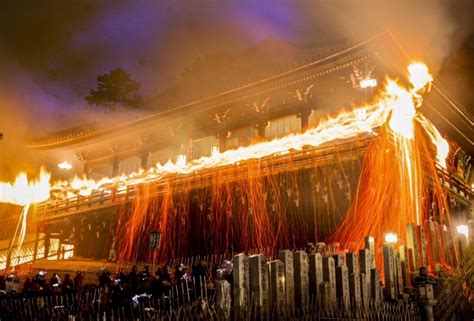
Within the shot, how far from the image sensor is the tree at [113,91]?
109ft

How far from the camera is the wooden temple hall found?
1330 cm

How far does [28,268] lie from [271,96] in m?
11.2

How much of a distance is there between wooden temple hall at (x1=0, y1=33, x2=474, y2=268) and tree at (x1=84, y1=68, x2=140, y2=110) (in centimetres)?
1088

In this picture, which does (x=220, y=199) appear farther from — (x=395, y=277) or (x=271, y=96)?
(x=395, y=277)

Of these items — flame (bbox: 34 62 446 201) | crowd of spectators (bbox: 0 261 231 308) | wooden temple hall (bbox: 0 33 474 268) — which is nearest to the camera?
crowd of spectators (bbox: 0 261 231 308)

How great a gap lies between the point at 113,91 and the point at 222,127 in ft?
63.0

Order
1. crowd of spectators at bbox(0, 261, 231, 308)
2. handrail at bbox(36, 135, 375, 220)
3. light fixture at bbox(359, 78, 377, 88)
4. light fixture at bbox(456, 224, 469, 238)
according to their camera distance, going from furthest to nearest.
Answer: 1. light fixture at bbox(359, 78, 377, 88)
2. handrail at bbox(36, 135, 375, 220)
3. light fixture at bbox(456, 224, 469, 238)
4. crowd of spectators at bbox(0, 261, 231, 308)

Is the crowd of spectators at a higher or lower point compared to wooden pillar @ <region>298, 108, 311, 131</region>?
lower

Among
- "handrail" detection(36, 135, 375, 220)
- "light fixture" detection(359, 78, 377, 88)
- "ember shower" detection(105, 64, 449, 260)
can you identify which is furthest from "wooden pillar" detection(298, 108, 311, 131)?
"light fixture" detection(359, 78, 377, 88)

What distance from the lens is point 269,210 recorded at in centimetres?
1345

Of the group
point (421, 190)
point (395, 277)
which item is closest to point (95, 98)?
point (421, 190)

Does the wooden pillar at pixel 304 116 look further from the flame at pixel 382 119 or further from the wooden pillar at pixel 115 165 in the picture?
the wooden pillar at pixel 115 165

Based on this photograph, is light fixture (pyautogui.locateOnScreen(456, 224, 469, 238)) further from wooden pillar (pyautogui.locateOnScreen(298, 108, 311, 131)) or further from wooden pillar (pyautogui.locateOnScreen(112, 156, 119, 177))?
wooden pillar (pyautogui.locateOnScreen(112, 156, 119, 177))

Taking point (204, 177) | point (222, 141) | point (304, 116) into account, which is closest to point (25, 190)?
point (222, 141)
